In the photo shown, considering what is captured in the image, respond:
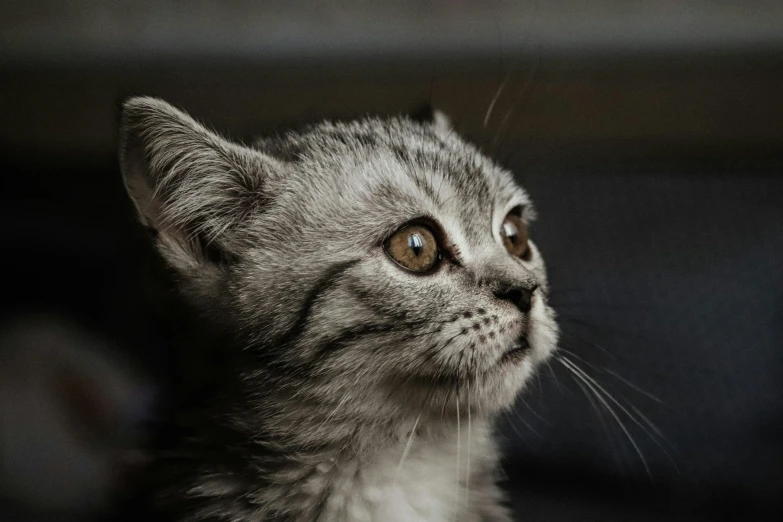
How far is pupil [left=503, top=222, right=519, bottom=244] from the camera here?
2.30 feet

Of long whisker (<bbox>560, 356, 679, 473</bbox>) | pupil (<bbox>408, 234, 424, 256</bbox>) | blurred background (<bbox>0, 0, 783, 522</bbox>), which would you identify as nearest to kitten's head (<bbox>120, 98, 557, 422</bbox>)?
pupil (<bbox>408, 234, 424, 256</bbox>)

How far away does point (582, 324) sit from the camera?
2.59ft

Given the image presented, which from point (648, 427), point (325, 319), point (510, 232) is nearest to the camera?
point (325, 319)

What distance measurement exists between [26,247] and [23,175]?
8 centimetres

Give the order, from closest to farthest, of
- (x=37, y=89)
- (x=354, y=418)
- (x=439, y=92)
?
(x=354, y=418), (x=37, y=89), (x=439, y=92)

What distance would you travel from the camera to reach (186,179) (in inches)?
22.9

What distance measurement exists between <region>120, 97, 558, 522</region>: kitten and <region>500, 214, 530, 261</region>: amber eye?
5cm

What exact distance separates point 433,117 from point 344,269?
310mm

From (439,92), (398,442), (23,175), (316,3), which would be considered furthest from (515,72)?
(23,175)

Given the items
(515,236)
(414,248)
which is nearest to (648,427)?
(515,236)

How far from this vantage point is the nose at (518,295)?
575 millimetres

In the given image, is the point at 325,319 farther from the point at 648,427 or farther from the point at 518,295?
the point at 648,427

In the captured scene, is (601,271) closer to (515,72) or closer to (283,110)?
(515,72)

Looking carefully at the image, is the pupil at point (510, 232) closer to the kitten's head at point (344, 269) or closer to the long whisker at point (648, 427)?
the kitten's head at point (344, 269)
